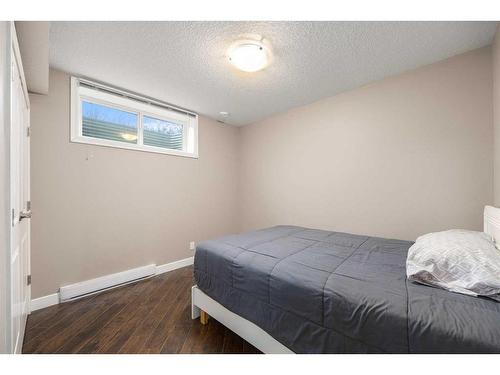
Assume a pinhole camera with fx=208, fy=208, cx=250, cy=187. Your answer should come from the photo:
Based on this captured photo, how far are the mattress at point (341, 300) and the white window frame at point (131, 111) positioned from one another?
5.74ft

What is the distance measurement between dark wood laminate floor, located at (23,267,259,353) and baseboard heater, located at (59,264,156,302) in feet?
0.27

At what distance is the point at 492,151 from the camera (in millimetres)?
1791

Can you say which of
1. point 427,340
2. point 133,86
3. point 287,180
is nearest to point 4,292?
point 427,340

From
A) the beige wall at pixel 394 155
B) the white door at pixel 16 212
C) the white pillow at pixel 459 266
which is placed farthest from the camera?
the beige wall at pixel 394 155

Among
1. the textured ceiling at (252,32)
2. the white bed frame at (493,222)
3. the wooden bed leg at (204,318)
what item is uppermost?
the textured ceiling at (252,32)

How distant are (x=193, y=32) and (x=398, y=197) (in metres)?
2.53

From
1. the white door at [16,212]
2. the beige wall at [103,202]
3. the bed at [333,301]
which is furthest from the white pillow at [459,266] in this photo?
the beige wall at [103,202]

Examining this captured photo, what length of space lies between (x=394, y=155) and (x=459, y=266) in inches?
62.1

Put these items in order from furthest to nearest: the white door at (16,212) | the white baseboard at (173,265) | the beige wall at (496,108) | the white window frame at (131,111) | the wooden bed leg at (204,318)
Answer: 1. the white baseboard at (173,265)
2. the white window frame at (131,111)
3. the wooden bed leg at (204,318)
4. the beige wall at (496,108)
5. the white door at (16,212)

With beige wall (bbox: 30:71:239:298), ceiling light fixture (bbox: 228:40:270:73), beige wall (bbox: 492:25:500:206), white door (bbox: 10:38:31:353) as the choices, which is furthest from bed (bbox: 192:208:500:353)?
ceiling light fixture (bbox: 228:40:270:73)

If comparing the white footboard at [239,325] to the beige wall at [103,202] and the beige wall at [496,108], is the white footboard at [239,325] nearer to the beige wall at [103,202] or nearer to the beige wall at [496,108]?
the beige wall at [103,202]

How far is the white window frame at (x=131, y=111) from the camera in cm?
226

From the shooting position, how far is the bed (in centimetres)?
81

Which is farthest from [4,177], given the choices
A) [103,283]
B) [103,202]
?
[103,283]
